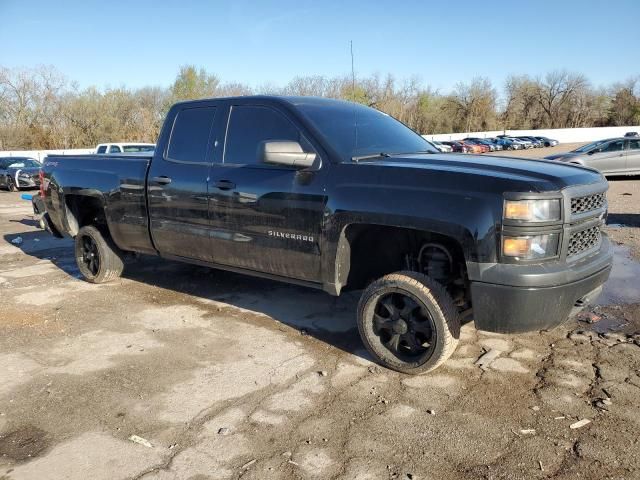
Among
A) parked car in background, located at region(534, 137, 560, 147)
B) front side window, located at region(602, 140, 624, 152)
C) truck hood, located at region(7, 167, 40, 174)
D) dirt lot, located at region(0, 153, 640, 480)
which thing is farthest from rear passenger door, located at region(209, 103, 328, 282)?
parked car in background, located at region(534, 137, 560, 147)

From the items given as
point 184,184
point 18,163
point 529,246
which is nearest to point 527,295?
point 529,246

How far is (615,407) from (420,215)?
1657 mm

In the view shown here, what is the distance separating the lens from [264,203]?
427 cm

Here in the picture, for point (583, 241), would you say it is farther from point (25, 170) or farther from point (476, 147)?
point (476, 147)

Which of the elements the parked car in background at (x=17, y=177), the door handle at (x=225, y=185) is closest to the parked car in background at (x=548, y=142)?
the parked car in background at (x=17, y=177)

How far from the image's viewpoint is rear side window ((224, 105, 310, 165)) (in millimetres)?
4336

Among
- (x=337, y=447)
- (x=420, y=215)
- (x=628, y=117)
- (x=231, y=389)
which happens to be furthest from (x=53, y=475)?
(x=628, y=117)

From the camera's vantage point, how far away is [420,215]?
11.3ft

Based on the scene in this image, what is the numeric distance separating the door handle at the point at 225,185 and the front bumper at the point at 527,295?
218cm

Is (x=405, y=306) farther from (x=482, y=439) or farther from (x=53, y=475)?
(x=53, y=475)

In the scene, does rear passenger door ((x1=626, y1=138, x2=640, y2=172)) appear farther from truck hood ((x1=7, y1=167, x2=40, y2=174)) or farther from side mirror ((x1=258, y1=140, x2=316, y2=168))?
truck hood ((x1=7, y1=167, x2=40, y2=174))

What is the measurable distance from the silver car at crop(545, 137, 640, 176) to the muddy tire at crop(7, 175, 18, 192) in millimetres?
20102

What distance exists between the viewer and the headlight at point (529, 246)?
126 inches

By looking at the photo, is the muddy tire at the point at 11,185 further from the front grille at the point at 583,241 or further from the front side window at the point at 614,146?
the front grille at the point at 583,241
